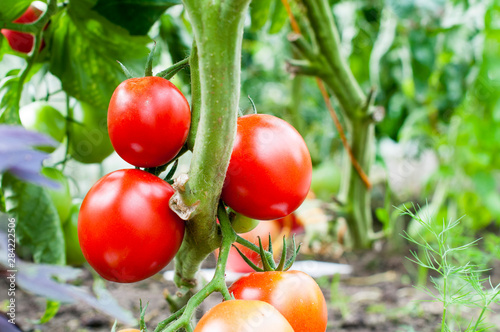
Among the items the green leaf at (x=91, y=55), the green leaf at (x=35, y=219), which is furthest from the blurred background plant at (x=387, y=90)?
the green leaf at (x=35, y=219)

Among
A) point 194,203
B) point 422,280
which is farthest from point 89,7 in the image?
point 422,280

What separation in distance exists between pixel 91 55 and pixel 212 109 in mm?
324

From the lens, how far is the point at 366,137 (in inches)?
41.5

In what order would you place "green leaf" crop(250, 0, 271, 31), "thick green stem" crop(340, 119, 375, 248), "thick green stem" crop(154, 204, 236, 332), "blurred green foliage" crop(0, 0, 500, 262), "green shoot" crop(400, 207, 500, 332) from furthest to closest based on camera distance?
"blurred green foliage" crop(0, 0, 500, 262) < "thick green stem" crop(340, 119, 375, 248) < "green leaf" crop(250, 0, 271, 31) < "green shoot" crop(400, 207, 500, 332) < "thick green stem" crop(154, 204, 236, 332)

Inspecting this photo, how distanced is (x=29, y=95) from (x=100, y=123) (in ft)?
0.43

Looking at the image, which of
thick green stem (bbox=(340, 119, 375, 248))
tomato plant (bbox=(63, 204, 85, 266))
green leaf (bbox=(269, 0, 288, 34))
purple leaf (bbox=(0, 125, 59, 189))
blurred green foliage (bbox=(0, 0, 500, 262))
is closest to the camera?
purple leaf (bbox=(0, 125, 59, 189))

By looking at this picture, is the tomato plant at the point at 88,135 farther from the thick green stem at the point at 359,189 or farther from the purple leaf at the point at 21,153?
the thick green stem at the point at 359,189

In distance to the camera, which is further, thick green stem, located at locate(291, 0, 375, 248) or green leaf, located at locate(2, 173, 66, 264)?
thick green stem, located at locate(291, 0, 375, 248)

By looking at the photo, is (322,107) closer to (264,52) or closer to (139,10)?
(264,52)

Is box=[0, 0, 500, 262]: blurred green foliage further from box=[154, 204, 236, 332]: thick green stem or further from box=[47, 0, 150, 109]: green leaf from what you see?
box=[154, 204, 236, 332]: thick green stem

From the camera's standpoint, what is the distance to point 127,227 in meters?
0.29

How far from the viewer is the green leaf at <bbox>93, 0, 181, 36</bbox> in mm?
469

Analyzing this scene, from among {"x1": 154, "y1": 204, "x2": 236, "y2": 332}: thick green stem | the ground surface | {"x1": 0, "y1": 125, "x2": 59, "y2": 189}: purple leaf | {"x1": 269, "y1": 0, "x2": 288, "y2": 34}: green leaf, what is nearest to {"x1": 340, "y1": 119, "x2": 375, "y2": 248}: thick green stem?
the ground surface

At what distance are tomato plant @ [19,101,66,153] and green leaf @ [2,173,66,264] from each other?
0.09 meters
